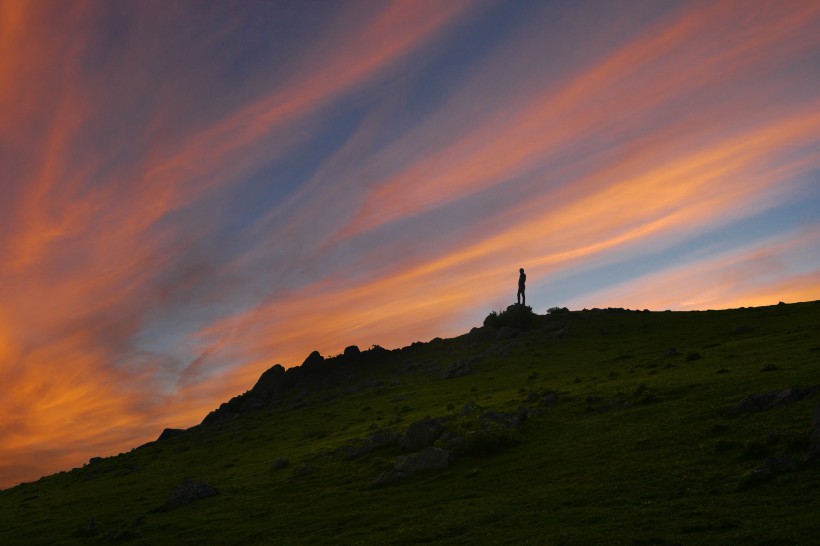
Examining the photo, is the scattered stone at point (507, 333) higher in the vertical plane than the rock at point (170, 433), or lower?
higher

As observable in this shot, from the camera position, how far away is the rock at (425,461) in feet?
133

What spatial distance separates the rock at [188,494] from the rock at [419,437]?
57.8 ft

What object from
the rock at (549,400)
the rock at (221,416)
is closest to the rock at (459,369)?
the rock at (549,400)

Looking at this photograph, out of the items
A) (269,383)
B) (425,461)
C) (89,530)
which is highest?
(269,383)

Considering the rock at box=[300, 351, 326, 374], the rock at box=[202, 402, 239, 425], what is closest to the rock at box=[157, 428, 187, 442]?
the rock at box=[202, 402, 239, 425]

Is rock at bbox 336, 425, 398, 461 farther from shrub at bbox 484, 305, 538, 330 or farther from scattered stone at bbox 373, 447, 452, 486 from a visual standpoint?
shrub at bbox 484, 305, 538, 330

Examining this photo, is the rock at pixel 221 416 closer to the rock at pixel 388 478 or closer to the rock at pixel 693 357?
the rock at pixel 388 478

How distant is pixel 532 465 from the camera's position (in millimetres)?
36062

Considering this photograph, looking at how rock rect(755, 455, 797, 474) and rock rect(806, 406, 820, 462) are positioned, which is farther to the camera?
rock rect(755, 455, 797, 474)

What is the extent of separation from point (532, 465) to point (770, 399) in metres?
15.3

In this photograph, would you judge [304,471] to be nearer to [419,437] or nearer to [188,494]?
[188,494]

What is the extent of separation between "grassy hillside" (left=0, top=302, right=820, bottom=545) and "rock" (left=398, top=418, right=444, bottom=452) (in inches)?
43.6

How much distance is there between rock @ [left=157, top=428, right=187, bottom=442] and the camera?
108 m

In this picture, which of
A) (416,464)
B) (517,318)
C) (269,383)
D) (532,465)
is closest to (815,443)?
(532,465)
